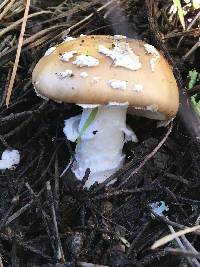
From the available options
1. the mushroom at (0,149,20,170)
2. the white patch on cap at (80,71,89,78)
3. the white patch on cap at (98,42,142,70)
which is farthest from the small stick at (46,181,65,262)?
the white patch on cap at (98,42,142,70)

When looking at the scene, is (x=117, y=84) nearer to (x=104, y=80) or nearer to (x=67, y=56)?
(x=104, y=80)

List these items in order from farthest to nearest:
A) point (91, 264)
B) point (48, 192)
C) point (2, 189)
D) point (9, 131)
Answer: point (9, 131)
point (2, 189)
point (48, 192)
point (91, 264)

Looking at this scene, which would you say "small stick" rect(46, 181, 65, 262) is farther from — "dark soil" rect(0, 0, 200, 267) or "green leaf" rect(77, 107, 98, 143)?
"green leaf" rect(77, 107, 98, 143)

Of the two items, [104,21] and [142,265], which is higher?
[104,21]

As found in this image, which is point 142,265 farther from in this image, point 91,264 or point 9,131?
point 9,131

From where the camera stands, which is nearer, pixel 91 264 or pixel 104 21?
pixel 91 264

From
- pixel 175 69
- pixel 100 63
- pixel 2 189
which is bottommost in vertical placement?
pixel 2 189

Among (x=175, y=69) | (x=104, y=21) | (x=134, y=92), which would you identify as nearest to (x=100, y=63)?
(x=134, y=92)

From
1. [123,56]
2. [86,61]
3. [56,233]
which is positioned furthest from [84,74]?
[56,233]

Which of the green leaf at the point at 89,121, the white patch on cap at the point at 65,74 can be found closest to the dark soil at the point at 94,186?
the green leaf at the point at 89,121
